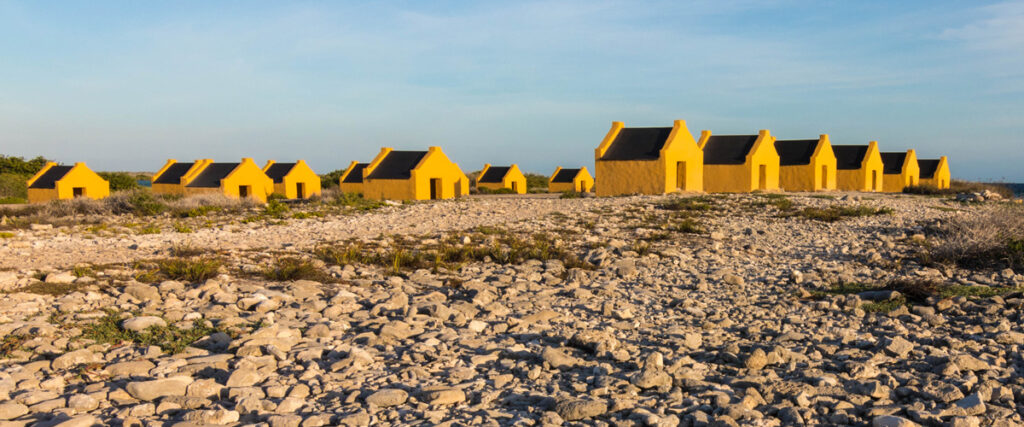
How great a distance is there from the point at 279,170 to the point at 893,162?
3663 centimetres

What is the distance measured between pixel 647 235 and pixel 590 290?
198 inches

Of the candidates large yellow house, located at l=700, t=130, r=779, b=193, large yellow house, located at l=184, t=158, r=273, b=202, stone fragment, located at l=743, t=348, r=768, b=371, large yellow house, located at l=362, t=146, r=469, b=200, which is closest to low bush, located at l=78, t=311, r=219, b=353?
stone fragment, located at l=743, t=348, r=768, b=371

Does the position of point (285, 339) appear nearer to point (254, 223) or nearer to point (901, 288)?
point (901, 288)

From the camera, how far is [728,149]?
30828mm

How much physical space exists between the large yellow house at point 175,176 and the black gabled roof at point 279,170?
3.30m

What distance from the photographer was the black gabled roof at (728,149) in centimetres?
2995

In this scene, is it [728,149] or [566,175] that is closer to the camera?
[728,149]

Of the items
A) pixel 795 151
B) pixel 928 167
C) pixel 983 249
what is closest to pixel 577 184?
pixel 795 151

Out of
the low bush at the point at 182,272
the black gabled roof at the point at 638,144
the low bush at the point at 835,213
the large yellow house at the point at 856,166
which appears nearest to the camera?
the low bush at the point at 182,272

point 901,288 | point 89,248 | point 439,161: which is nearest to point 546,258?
point 901,288

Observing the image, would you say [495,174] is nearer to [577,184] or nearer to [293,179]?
[577,184]

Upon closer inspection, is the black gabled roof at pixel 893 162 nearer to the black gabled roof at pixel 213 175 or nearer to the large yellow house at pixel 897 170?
the large yellow house at pixel 897 170

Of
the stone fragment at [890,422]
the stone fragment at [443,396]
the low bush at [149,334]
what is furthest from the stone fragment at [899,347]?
the low bush at [149,334]

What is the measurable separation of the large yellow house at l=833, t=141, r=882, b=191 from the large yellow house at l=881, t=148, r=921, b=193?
8.61 ft
